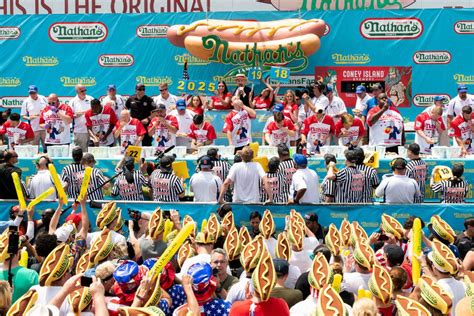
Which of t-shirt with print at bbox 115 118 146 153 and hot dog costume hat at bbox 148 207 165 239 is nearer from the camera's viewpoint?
hot dog costume hat at bbox 148 207 165 239

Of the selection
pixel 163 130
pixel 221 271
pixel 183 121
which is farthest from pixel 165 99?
pixel 221 271

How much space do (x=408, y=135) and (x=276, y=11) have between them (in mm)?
4489

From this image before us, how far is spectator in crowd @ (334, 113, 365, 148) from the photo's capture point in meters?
16.5

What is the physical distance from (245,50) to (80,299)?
1479 centimetres

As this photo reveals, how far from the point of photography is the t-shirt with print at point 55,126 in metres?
17.5

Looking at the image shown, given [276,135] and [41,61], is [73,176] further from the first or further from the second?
[41,61]

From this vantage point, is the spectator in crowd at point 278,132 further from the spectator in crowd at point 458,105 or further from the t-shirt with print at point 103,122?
the spectator in crowd at point 458,105

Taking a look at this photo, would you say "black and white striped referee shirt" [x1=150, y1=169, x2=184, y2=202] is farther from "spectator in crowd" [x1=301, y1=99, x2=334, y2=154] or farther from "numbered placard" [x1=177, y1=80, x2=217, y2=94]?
"numbered placard" [x1=177, y1=80, x2=217, y2=94]

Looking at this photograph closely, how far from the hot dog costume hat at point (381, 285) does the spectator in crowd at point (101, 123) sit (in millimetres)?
10957

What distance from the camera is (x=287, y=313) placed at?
662cm

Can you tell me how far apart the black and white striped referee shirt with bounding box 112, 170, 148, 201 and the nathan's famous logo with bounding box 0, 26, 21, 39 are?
884cm

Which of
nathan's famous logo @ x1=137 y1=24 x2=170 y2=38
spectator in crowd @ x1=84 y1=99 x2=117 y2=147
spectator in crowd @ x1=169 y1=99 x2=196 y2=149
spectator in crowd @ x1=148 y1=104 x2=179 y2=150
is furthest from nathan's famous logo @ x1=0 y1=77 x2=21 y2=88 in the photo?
spectator in crowd @ x1=148 y1=104 x2=179 y2=150

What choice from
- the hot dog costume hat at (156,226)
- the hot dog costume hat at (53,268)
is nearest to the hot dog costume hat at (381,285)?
the hot dog costume hat at (53,268)

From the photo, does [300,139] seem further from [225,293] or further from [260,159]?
[225,293]
